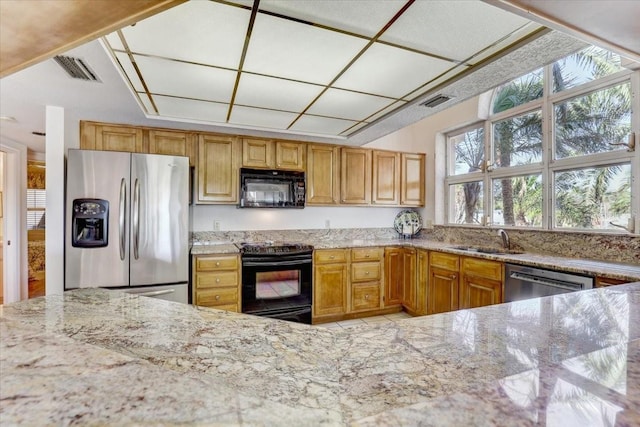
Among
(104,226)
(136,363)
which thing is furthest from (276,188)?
(136,363)

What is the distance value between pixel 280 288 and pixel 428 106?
7.74ft

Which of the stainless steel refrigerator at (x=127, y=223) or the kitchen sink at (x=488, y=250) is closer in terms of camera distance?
the stainless steel refrigerator at (x=127, y=223)

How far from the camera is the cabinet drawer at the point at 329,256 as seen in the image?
11.4ft

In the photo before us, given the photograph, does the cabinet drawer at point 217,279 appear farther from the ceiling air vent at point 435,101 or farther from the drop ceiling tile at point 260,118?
the ceiling air vent at point 435,101

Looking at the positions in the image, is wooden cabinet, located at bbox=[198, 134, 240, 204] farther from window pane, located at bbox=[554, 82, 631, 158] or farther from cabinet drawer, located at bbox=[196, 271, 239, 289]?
window pane, located at bbox=[554, 82, 631, 158]

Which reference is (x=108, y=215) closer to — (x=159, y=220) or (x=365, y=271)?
(x=159, y=220)

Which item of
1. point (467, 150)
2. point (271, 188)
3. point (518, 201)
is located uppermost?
point (467, 150)

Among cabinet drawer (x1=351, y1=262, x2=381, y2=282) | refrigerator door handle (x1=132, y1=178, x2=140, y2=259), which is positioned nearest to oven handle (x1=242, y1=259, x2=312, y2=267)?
cabinet drawer (x1=351, y1=262, x2=381, y2=282)

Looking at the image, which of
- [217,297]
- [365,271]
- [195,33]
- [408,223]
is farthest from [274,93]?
[408,223]

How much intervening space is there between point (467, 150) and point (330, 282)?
2.53m

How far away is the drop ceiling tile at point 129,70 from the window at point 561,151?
11.8 feet

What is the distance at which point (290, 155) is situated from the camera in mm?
3734

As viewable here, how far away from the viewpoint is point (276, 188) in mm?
3633

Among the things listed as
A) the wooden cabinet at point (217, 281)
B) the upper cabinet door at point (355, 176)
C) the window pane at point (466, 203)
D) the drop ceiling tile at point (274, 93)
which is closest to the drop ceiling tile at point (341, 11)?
the drop ceiling tile at point (274, 93)
